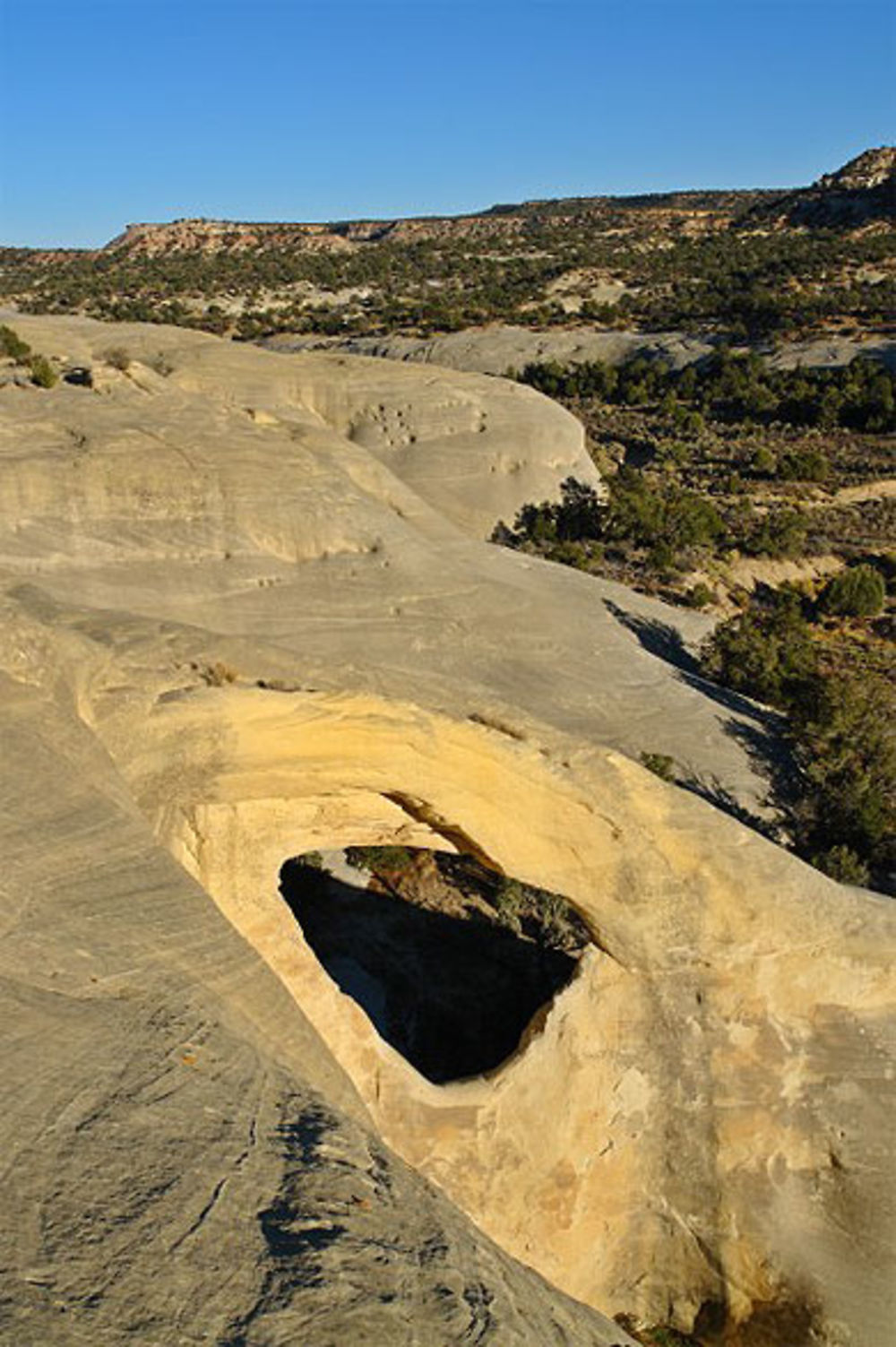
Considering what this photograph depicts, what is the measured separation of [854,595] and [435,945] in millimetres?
18628

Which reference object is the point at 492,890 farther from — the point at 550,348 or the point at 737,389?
the point at 550,348

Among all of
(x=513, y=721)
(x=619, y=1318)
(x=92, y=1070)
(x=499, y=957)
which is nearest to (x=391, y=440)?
(x=499, y=957)

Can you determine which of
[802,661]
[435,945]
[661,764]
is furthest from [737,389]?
[435,945]

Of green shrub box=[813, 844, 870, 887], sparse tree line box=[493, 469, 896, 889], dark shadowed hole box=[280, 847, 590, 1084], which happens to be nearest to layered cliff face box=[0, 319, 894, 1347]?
dark shadowed hole box=[280, 847, 590, 1084]

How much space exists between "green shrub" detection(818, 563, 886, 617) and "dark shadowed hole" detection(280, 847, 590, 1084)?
17.0m

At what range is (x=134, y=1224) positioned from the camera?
350 centimetres

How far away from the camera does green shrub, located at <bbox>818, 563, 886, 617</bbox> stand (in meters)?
26.9

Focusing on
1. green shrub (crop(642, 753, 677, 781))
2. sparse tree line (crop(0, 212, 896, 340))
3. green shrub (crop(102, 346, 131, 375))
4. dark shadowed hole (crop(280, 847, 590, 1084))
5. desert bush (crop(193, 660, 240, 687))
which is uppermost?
sparse tree line (crop(0, 212, 896, 340))

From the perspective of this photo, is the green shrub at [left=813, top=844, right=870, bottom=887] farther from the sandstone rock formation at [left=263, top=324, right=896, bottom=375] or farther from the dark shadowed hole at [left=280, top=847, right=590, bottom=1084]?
the sandstone rock formation at [left=263, top=324, right=896, bottom=375]

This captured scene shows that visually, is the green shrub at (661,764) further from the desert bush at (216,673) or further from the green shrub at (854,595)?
the green shrub at (854,595)

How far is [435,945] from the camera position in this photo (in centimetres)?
1416

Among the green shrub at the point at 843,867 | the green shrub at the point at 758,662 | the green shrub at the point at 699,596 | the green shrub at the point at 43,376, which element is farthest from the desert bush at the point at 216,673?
the green shrub at the point at 699,596

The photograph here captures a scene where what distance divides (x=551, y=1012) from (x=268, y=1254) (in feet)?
16.2

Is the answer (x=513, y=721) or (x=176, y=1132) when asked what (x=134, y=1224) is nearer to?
(x=176, y=1132)
